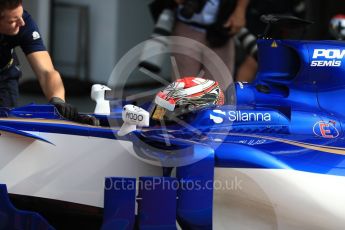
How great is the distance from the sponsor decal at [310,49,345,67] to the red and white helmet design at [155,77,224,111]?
63 cm

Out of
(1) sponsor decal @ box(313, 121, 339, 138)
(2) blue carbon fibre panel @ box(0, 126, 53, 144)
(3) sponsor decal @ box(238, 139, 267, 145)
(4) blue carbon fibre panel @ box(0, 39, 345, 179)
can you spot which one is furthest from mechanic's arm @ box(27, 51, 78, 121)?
(1) sponsor decal @ box(313, 121, 339, 138)

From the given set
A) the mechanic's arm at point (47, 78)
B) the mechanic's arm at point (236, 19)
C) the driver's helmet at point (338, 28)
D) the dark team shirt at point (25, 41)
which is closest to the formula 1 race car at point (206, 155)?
the mechanic's arm at point (47, 78)

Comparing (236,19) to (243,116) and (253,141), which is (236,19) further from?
(253,141)

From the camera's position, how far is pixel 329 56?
13.5 feet

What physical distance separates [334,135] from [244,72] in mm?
3143

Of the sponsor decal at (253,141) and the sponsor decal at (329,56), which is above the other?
the sponsor decal at (329,56)

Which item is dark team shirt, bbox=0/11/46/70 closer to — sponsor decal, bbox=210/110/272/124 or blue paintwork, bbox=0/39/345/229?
blue paintwork, bbox=0/39/345/229

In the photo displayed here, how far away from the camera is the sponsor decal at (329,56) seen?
4.11m

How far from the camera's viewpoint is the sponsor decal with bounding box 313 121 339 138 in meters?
3.86

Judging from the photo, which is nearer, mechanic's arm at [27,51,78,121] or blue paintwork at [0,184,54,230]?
blue paintwork at [0,184,54,230]

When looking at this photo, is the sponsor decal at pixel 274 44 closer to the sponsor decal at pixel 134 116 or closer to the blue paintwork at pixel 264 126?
the blue paintwork at pixel 264 126

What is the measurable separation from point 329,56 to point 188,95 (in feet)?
2.93

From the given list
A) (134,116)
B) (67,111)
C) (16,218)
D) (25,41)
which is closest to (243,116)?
(134,116)

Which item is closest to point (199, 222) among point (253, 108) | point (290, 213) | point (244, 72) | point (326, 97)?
point (290, 213)
